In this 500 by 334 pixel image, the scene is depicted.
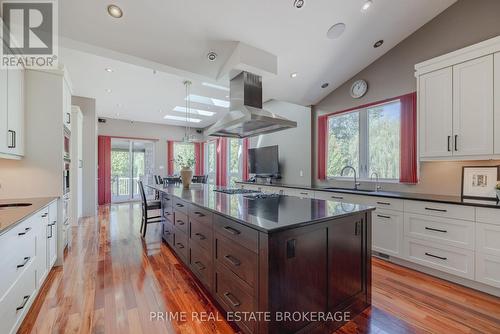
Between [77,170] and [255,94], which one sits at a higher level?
[255,94]

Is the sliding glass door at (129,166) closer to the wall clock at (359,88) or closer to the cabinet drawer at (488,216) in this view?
the wall clock at (359,88)

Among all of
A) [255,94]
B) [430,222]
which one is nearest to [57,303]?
[255,94]

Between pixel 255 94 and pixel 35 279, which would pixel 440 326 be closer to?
pixel 255 94

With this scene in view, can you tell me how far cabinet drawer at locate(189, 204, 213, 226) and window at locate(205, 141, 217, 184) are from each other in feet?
20.4

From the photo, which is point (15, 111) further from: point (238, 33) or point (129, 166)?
point (129, 166)

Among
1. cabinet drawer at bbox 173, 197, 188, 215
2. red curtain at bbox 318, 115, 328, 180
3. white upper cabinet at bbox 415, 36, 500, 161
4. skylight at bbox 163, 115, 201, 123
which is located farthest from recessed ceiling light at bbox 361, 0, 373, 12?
skylight at bbox 163, 115, 201, 123

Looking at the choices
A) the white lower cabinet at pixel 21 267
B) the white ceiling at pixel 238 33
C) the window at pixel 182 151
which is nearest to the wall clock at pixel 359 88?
the white ceiling at pixel 238 33

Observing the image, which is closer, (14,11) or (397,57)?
(14,11)

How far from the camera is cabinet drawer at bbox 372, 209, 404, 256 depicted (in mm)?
2797

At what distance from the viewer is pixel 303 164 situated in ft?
15.9

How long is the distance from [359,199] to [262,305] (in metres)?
2.37

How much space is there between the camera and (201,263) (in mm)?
2182

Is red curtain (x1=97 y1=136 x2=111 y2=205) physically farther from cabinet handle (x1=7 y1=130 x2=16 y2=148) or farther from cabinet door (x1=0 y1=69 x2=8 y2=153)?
cabinet door (x1=0 y1=69 x2=8 y2=153)

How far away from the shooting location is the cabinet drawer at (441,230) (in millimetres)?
2275
